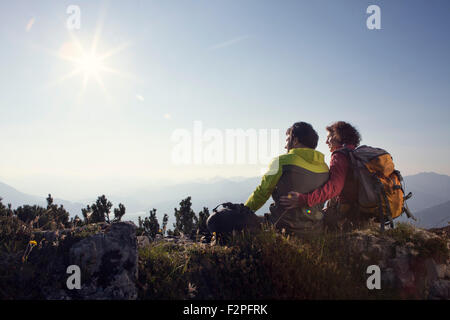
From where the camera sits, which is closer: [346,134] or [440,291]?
[440,291]

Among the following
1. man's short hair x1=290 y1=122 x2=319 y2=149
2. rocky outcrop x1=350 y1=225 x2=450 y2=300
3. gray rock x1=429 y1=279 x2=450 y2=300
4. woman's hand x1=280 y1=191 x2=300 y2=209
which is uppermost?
man's short hair x1=290 y1=122 x2=319 y2=149

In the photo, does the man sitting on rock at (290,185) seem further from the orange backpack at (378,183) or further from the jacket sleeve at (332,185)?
the orange backpack at (378,183)

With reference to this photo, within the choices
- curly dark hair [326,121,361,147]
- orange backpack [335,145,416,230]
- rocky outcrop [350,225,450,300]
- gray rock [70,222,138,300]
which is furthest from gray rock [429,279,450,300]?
gray rock [70,222,138,300]

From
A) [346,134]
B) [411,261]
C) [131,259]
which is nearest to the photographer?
[131,259]

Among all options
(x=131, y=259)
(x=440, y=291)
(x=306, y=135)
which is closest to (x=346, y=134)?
(x=306, y=135)

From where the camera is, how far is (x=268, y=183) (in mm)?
4707

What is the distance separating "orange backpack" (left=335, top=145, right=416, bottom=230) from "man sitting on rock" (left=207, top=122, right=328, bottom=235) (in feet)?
2.35

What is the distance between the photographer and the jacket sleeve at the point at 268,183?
466cm

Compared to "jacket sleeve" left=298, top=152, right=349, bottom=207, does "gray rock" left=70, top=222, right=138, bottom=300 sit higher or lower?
lower

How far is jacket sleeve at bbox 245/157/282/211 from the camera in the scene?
466 centimetres

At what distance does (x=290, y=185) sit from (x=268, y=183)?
15.7 inches

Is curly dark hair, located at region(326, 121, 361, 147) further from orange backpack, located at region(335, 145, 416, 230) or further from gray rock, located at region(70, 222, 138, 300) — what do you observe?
gray rock, located at region(70, 222, 138, 300)

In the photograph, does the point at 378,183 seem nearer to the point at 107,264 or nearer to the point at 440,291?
the point at 440,291
